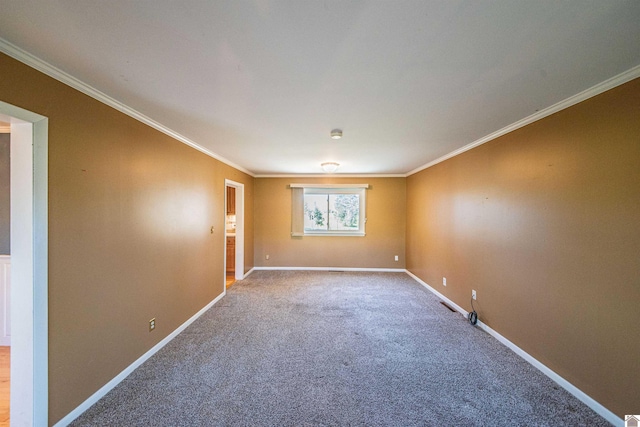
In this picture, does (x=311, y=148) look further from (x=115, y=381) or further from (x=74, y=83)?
(x=115, y=381)

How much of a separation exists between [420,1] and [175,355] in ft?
10.9

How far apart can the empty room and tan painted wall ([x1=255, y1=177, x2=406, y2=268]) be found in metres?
2.38

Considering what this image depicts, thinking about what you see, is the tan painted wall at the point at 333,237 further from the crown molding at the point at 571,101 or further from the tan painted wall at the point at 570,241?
the crown molding at the point at 571,101

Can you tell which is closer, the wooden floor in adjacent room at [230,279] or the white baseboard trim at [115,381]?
the white baseboard trim at [115,381]

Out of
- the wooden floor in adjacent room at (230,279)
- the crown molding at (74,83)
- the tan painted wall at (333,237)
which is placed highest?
the crown molding at (74,83)

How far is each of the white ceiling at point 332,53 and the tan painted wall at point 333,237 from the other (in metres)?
3.32

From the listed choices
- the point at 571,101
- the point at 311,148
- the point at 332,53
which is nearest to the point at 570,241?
the point at 571,101

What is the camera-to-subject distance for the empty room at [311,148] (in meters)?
1.15

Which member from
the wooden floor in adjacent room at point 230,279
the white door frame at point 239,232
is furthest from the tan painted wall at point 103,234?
the white door frame at point 239,232

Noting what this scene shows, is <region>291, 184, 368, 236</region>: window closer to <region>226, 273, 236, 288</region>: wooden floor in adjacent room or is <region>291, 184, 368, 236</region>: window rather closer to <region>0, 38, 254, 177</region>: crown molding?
<region>226, 273, 236, 288</region>: wooden floor in adjacent room

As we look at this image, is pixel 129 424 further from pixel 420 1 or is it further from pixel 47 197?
pixel 420 1

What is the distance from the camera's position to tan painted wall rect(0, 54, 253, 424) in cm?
148

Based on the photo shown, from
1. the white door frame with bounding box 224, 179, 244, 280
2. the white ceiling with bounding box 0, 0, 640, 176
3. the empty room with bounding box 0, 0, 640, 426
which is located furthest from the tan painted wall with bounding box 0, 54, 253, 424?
the white door frame with bounding box 224, 179, 244, 280

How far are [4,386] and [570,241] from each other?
4.73 metres
